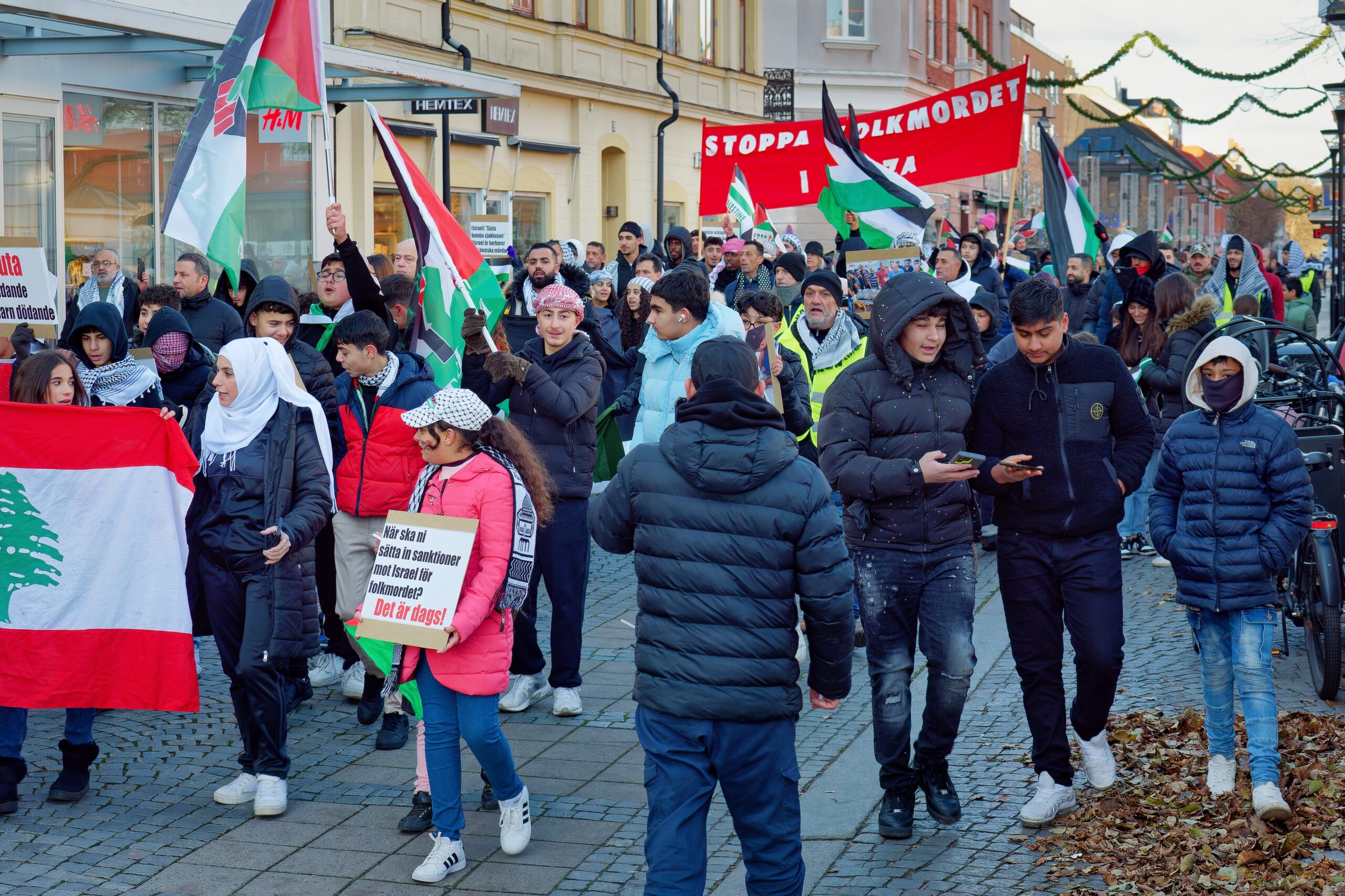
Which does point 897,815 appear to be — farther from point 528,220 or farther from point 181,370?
point 528,220

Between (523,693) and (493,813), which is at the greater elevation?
(523,693)

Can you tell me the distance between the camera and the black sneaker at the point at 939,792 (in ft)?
18.7

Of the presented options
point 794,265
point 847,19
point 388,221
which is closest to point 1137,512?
point 794,265

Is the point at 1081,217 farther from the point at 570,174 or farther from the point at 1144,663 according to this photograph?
the point at 570,174

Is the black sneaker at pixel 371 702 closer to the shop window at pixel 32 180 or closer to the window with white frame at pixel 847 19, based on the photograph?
the shop window at pixel 32 180

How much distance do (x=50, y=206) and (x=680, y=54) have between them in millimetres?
16702

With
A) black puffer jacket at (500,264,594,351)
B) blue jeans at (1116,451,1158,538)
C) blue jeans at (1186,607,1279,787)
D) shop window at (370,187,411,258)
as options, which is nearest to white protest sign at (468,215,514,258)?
black puffer jacket at (500,264,594,351)

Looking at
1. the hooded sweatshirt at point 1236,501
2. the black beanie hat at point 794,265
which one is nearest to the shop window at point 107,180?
the black beanie hat at point 794,265

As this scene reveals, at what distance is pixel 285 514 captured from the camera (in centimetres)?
599

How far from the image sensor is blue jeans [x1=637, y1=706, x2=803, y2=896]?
14.2ft

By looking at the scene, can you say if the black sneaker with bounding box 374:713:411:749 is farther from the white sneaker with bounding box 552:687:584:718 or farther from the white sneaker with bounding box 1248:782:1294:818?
the white sneaker with bounding box 1248:782:1294:818

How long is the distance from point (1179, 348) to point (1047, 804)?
5.03m

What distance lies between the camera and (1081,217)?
1483 cm

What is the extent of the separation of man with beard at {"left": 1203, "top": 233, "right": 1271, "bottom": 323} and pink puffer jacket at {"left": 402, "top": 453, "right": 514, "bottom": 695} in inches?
341
